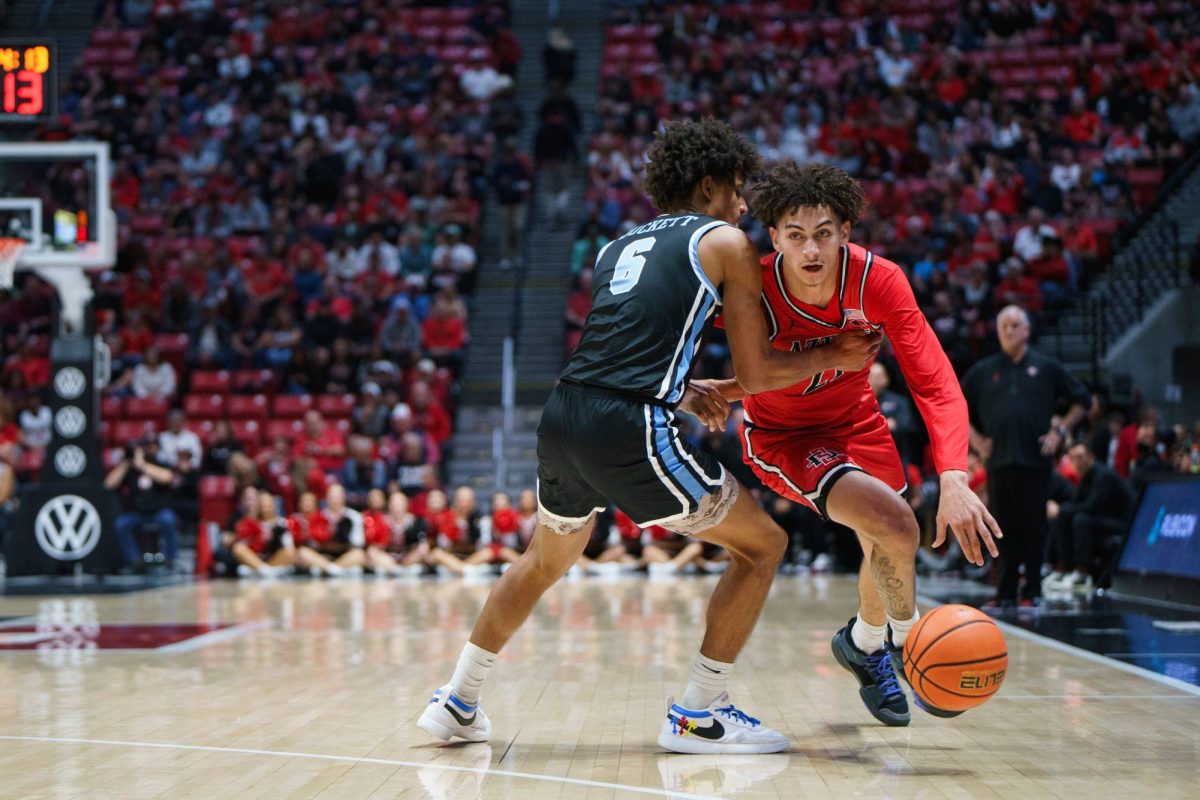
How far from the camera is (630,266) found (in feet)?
13.6

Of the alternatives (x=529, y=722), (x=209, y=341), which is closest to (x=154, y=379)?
(x=209, y=341)

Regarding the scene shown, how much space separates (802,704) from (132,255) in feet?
49.3

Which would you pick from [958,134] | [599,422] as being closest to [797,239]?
[599,422]

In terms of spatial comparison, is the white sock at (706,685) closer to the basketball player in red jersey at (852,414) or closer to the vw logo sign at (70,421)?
the basketball player in red jersey at (852,414)

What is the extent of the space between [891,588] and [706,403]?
3.07 ft

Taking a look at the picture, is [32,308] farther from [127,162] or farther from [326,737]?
[326,737]

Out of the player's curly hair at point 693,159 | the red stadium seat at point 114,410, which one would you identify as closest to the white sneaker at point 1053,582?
the player's curly hair at point 693,159

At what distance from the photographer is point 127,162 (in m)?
19.6

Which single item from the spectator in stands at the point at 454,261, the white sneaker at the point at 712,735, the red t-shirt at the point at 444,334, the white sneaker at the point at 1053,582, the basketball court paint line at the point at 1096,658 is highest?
the spectator in stands at the point at 454,261

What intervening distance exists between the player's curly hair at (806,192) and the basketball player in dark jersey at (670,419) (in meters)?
0.15

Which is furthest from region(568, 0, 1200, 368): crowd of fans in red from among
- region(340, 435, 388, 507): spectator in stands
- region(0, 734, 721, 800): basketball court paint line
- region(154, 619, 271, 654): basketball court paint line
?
region(0, 734, 721, 800): basketball court paint line

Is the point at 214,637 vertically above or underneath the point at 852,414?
underneath

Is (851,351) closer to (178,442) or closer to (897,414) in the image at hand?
(897,414)

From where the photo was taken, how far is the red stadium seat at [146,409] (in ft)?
51.7
